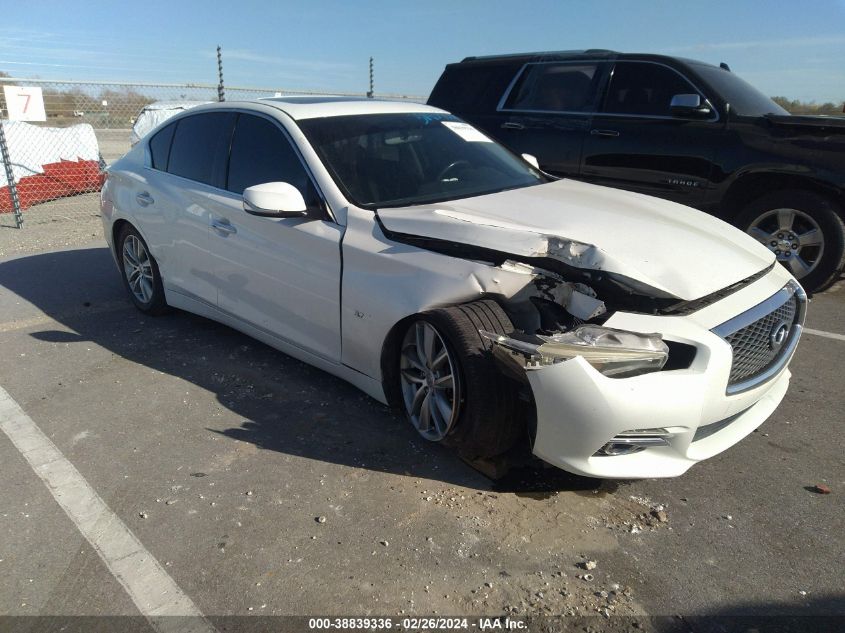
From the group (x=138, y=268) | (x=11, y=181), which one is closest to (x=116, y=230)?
(x=138, y=268)

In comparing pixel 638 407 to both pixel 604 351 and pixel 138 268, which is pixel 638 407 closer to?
pixel 604 351

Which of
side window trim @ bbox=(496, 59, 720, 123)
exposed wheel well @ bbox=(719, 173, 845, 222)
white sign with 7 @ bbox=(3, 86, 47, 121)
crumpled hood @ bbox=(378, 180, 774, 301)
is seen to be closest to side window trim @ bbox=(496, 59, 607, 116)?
side window trim @ bbox=(496, 59, 720, 123)

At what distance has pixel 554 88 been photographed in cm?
678

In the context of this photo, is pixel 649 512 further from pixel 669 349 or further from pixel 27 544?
pixel 27 544

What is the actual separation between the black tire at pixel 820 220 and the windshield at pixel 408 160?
249cm

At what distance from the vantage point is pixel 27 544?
268cm

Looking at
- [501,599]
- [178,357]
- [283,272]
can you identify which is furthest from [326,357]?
[501,599]

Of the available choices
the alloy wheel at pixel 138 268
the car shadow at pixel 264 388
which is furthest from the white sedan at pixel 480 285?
the alloy wheel at pixel 138 268

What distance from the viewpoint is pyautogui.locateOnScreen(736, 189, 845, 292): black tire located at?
5422mm

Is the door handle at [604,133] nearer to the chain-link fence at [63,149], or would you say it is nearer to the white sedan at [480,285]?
the white sedan at [480,285]

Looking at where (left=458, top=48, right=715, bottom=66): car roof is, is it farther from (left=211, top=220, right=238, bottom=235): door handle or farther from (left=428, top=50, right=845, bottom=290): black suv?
(left=211, top=220, right=238, bottom=235): door handle

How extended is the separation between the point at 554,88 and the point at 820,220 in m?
2.77

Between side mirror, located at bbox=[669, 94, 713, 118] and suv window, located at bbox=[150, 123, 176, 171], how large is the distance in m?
4.18

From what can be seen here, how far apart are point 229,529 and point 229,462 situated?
1.79ft
